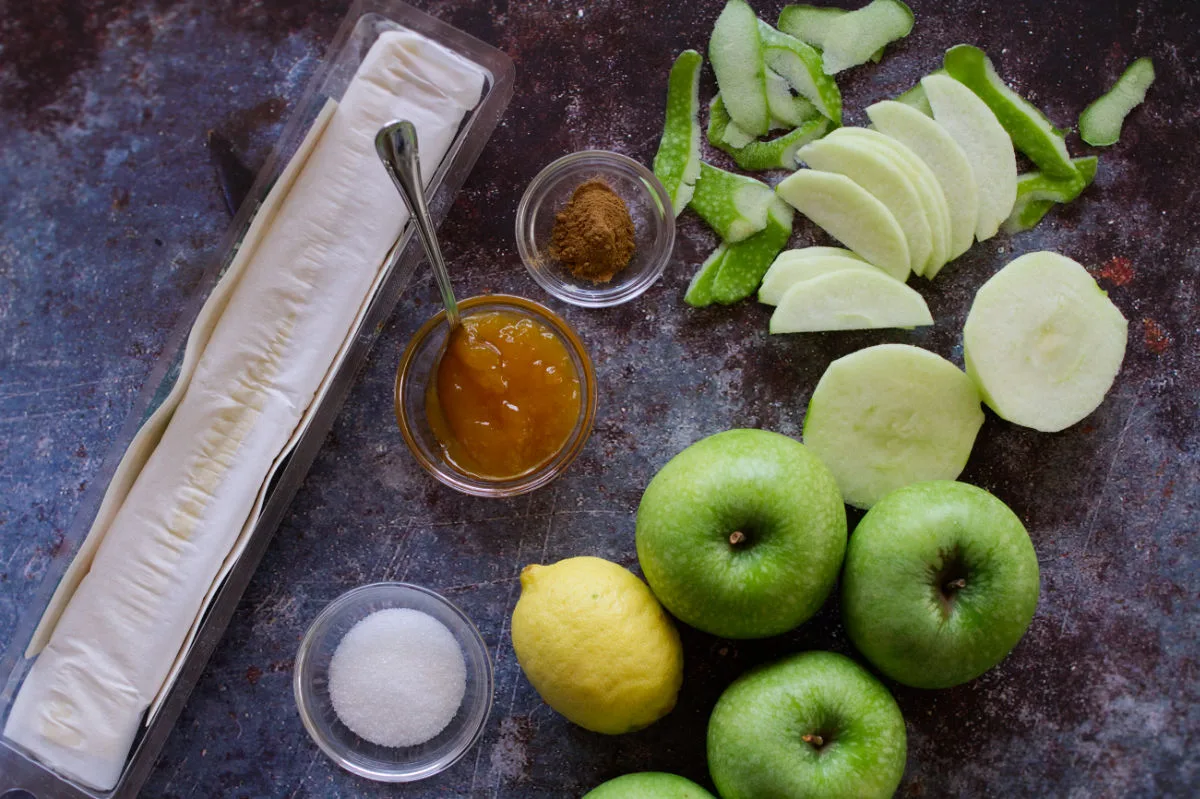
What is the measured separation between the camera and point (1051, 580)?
147 cm

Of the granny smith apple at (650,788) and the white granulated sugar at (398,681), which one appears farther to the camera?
the white granulated sugar at (398,681)

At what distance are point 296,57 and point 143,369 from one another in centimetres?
54

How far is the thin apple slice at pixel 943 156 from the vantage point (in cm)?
145

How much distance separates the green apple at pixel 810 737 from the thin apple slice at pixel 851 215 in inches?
23.2

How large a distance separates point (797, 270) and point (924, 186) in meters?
0.22

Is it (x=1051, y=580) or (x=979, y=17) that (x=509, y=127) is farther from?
(x=1051, y=580)

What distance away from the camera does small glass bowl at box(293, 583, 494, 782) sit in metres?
1.40

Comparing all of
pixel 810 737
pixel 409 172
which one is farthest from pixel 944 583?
pixel 409 172

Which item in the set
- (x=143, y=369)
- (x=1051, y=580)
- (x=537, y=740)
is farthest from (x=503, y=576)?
(x=1051, y=580)

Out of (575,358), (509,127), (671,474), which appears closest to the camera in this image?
(671,474)

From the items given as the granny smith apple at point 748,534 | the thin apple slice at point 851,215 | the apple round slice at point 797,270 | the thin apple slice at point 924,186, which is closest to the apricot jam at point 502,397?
the granny smith apple at point 748,534

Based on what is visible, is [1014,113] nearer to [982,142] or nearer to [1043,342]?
[982,142]

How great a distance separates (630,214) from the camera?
4.91 feet

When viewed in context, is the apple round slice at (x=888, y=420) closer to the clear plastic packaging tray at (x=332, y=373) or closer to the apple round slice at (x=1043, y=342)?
the apple round slice at (x=1043, y=342)
